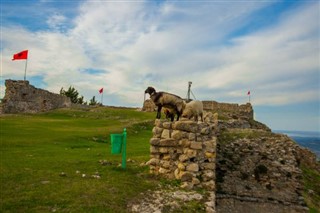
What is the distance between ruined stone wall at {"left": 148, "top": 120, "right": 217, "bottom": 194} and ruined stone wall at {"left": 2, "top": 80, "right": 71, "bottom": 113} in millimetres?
37619

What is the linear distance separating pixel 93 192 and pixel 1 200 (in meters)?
2.25

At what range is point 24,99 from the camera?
45.4 meters

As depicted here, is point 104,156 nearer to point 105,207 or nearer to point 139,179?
point 139,179

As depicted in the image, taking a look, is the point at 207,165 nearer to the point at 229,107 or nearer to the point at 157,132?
the point at 157,132

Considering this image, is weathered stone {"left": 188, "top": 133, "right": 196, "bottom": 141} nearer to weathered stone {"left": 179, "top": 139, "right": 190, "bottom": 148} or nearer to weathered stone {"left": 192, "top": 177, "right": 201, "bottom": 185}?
weathered stone {"left": 179, "top": 139, "right": 190, "bottom": 148}

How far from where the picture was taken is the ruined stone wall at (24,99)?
143ft

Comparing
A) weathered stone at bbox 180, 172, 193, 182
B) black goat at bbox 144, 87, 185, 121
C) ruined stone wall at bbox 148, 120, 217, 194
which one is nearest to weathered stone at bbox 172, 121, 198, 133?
ruined stone wall at bbox 148, 120, 217, 194

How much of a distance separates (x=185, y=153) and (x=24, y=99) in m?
40.5

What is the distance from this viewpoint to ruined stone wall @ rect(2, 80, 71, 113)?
143 ft

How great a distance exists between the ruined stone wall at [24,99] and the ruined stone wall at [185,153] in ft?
123

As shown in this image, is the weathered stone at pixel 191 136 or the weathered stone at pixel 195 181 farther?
the weathered stone at pixel 191 136

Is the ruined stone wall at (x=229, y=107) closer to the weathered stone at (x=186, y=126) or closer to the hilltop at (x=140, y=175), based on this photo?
the hilltop at (x=140, y=175)

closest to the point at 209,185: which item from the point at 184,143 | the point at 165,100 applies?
the point at 184,143

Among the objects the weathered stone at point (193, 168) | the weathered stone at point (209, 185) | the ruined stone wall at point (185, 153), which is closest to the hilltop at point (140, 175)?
the ruined stone wall at point (185, 153)
